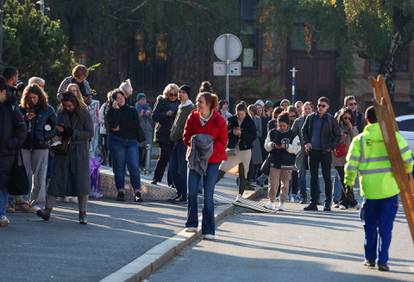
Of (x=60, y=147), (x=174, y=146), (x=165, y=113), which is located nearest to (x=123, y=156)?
(x=174, y=146)

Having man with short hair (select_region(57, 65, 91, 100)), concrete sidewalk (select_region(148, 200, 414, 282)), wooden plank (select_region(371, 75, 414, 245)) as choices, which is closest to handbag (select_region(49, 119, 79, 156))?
concrete sidewalk (select_region(148, 200, 414, 282))

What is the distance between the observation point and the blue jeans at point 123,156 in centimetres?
1905

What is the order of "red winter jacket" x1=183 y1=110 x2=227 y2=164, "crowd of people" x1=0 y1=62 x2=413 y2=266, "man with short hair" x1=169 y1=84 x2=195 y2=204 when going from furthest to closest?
1. "man with short hair" x1=169 y1=84 x2=195 y2=204
2. "red winter jacket" x1=183 y1=110 x2=227 y2=164
3. "crowd of people" x1=0 y1=62 x2=413 y2=266

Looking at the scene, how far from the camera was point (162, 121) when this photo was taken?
2003 cm

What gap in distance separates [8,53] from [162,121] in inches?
189

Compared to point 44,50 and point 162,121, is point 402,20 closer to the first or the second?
point 44,50

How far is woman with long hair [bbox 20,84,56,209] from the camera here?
1523 centimetres

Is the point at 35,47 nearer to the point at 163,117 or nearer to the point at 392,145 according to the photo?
the point at 163,117

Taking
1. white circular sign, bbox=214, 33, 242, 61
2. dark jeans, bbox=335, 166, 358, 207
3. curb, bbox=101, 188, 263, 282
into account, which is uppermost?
white circular sign, bbox=214, 33, 242, 61

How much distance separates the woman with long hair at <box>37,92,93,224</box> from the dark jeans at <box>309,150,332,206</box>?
5.82m

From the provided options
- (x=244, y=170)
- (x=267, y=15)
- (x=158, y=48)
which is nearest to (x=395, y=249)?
(x=244, y=170)

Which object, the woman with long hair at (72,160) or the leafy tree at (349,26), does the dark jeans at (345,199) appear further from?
the leafy tree at (349,26)

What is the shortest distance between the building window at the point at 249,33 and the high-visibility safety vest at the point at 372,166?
125 feet

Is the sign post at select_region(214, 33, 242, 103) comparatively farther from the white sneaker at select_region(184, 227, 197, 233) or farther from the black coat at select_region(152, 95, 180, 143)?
the white sneaker at select_region(184, 227, 197, 233)
